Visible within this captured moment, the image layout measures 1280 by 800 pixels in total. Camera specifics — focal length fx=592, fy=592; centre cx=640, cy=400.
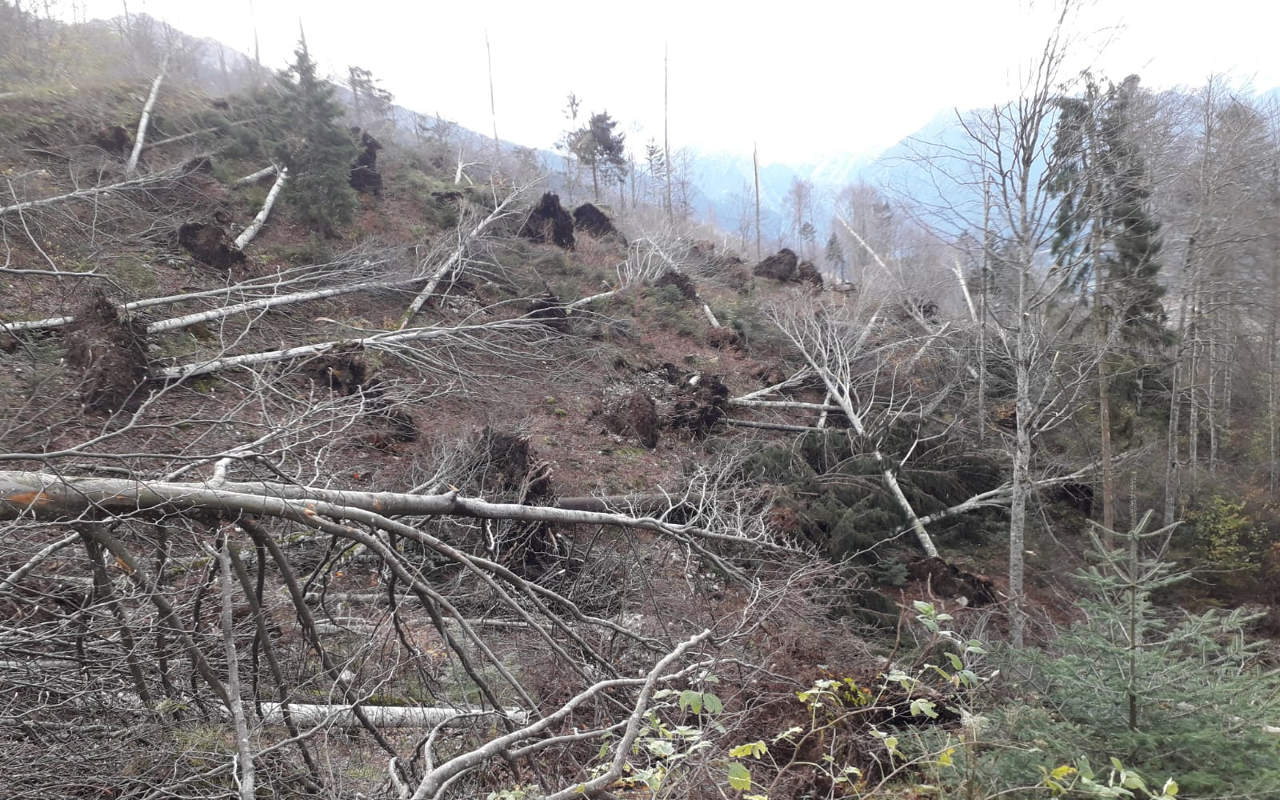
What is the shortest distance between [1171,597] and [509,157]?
27045 millimetres

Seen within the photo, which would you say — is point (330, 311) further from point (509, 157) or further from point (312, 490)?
point (509, 157)

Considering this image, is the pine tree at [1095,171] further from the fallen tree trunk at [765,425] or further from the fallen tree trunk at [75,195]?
the fallen tree trunk at [75,195]

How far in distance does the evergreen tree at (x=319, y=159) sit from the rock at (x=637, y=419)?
8020 mm

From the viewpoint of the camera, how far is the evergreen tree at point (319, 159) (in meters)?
12.9

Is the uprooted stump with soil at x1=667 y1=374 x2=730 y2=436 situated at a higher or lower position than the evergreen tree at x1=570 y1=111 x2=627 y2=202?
lower

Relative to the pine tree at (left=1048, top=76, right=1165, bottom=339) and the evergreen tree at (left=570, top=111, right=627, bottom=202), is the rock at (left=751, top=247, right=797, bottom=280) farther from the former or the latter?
the pine tree at (left=1048, top=76, right=1165, bottom=339)

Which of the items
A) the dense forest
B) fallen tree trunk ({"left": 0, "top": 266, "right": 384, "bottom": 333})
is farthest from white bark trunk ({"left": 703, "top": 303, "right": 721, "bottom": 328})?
fallen tree trunk ({"left": 0, "top": 266, "right": 384, "bottom": 333})

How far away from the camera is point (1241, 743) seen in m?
2.28

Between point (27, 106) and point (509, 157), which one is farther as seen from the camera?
point (509, 157)

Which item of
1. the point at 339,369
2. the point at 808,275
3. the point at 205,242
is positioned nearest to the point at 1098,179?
the point at 339,369

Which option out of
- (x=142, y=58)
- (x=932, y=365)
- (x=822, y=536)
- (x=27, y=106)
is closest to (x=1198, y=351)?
(x=932, y=365)

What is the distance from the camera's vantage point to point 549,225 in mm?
17125

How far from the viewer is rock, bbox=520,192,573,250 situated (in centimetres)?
1706

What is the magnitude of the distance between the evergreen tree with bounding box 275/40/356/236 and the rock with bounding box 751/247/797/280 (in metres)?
13.9
